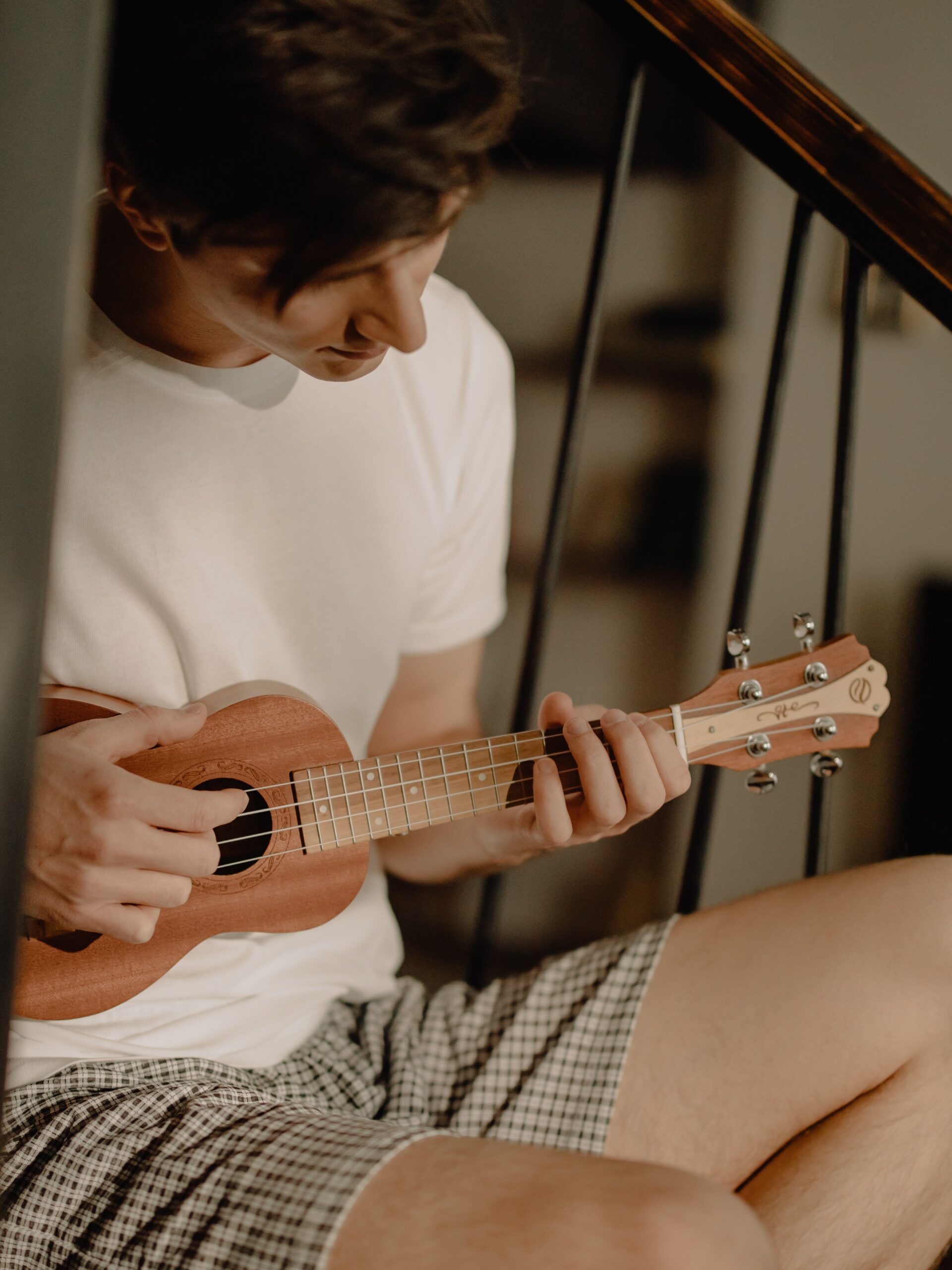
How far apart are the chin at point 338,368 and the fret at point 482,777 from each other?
0.32m

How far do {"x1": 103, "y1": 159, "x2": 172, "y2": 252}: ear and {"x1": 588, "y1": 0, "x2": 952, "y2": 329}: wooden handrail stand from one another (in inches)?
16.6

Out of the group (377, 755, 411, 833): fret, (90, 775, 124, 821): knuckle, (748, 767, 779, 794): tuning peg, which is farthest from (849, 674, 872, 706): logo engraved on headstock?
(90, 775, 124, 821): knuckle

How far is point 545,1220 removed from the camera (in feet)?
1.63

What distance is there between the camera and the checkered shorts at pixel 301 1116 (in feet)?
1.82

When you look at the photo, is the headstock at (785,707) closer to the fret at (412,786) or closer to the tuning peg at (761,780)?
the tuning peg at (761,780)

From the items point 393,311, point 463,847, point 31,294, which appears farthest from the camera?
point 463,847

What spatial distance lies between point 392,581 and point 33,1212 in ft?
1.98

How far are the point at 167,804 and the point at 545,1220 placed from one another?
38 centimetres

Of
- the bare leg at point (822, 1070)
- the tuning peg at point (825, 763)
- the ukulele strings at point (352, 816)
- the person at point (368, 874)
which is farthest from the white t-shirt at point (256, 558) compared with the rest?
the tuning peg at point (825, 763)

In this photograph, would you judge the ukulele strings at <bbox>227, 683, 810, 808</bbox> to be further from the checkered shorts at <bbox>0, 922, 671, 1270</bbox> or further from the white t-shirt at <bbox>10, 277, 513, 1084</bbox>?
the checkered shorts at <bbox>0, 922, 671, 1270</bbox>

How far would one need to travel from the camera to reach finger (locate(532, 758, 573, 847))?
709mm

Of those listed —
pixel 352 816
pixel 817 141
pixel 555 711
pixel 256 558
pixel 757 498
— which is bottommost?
pixel 352 816

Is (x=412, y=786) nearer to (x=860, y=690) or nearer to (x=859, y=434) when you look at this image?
(x=860, y=690)

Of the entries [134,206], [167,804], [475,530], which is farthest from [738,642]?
[134,206]
